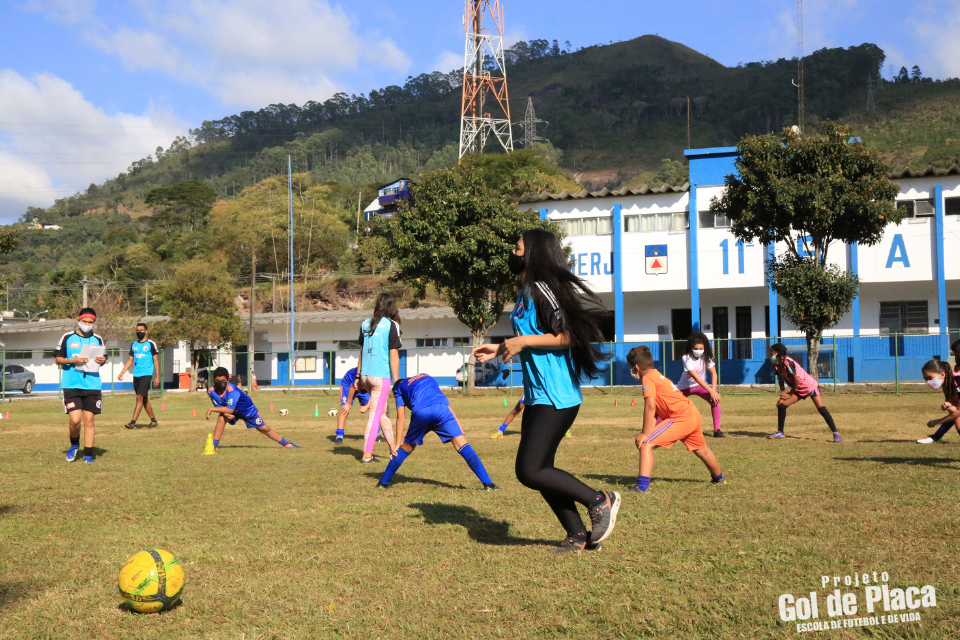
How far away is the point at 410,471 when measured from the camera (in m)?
9.58

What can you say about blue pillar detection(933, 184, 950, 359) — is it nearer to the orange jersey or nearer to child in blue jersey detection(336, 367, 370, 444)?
child in blue jersey detection(336, 367, 370, 444)

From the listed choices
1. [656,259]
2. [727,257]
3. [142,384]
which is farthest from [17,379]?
[727,257]

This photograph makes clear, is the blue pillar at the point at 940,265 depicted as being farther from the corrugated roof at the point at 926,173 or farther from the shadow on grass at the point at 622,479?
the shadow on grass at the point at 622,479

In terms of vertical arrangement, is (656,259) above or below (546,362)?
above

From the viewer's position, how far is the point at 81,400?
10398mm

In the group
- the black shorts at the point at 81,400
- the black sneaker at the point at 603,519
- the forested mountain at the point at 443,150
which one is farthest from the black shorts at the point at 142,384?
the forested mountain at the point at 443,150

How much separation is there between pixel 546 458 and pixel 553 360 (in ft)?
1.97

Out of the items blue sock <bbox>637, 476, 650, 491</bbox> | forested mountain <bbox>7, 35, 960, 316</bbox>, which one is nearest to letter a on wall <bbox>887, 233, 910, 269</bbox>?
blue sock <bbox>637, 476, 650, 491</bbox>

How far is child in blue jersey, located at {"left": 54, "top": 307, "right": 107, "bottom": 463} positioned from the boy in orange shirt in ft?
21.7

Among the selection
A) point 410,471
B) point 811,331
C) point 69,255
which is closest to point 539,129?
point 69,255

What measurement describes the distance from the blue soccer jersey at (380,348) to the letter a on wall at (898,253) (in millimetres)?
29512

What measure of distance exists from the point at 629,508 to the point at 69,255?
4633 inches

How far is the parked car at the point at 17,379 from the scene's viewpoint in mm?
37719

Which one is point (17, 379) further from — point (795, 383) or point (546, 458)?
point (546, 458)
